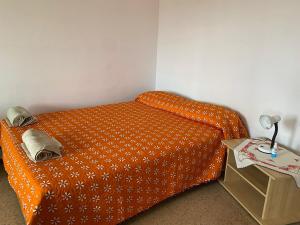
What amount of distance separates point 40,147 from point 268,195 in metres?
1.63

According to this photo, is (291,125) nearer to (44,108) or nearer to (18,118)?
(18,118)

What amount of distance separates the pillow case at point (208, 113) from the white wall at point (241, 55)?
0.49 ft

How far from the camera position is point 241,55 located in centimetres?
223

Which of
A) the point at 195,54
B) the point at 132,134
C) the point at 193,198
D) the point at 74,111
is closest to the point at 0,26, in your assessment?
the point at 74,111

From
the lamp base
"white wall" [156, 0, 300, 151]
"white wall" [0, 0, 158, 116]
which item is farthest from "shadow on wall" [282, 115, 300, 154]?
"white wall" [0, 0, 158, 116]

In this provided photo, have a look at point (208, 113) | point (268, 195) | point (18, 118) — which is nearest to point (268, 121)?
point (268, 195)

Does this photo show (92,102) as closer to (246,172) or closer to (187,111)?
(187,111)

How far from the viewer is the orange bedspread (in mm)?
1322

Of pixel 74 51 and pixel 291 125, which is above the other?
pixel 74 51

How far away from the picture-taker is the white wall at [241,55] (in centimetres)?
187

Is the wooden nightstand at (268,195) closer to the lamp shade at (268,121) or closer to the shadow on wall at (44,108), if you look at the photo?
the lamp shade at (268,121)

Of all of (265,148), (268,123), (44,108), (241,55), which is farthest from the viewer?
(44,108)

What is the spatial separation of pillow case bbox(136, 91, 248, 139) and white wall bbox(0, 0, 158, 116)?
30.4 inches

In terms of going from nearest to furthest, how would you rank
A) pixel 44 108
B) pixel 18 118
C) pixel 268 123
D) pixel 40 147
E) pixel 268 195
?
1. pixel 40 147
2. pixel 268 195
3. pixel 268 123
4. pixel 18 118
5. pixel 44 108
